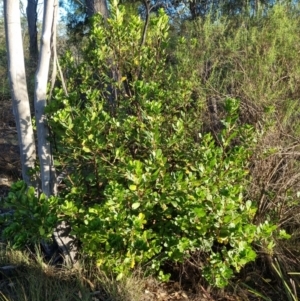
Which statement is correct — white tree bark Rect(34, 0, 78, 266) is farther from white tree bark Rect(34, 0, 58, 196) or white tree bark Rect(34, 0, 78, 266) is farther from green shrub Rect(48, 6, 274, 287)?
green shrub Rect(48, 6, 274, 287)

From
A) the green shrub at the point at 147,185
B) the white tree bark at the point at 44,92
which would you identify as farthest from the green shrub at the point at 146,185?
the white tree bark at the point at 44,92

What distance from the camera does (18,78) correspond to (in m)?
3.88

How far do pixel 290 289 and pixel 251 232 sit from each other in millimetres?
843

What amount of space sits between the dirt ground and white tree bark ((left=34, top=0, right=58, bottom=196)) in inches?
96.7

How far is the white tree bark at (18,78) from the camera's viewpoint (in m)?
3.80

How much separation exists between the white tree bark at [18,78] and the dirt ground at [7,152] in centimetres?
231

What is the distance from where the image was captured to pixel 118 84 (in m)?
4.27

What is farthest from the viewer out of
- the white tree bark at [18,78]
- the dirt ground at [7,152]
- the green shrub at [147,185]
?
the dirt ground at [7,152]

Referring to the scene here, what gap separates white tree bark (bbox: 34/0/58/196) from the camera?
3.80 metres

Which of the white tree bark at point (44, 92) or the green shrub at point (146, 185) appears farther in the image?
the white tree bark at point (44, 92)

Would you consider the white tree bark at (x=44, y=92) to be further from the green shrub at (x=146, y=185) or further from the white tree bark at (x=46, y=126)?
the green shrub at (x=146, y=185)

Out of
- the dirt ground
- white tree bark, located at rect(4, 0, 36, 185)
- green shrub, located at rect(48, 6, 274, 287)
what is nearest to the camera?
green shrub, located at rect(48, 6, 274, 287)

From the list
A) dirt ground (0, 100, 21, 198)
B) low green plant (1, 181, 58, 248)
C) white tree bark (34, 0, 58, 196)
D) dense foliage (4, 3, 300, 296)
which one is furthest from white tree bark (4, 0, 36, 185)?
dirt ground (0, 100, 21, 198)

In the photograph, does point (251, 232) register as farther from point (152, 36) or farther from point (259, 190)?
point (152, 36)
